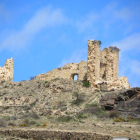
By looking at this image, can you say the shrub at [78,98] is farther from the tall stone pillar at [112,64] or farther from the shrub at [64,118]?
the tall stone pillar at [112,64]

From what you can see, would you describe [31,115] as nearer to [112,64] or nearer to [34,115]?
[34,115]

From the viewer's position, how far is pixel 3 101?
34.8 metres

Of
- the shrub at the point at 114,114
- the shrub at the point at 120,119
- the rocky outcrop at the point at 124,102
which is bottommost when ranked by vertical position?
the shrub at the point at 120,119

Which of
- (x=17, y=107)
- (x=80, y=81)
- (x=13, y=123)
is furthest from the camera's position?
(x=80, y=81)

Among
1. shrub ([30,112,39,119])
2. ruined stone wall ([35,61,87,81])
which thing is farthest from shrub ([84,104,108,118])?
ruined stone wall ([35,61,87,81])

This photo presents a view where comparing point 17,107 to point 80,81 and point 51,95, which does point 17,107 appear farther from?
point 80,81

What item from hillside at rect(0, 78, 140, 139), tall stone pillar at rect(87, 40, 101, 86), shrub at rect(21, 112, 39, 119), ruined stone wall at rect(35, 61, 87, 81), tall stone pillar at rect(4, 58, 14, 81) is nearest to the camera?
hillside at rect(0, 78, 140, 139)

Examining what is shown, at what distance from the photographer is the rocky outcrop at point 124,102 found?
1079 inches

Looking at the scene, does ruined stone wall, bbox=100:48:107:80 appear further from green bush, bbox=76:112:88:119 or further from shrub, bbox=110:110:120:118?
shrub, bbox=110:110:120:118

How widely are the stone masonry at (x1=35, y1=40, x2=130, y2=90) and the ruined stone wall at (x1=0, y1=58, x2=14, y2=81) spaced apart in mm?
3097

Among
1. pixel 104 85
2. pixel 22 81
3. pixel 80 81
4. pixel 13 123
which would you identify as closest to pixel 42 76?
pixel 22 81

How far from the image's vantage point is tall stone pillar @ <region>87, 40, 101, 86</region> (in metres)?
36.8

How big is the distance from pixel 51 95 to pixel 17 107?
374 centimetres

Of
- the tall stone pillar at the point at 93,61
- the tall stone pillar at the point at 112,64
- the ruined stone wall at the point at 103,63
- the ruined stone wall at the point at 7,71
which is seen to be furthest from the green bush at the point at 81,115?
the ruined stone wall at the point at 7,71
